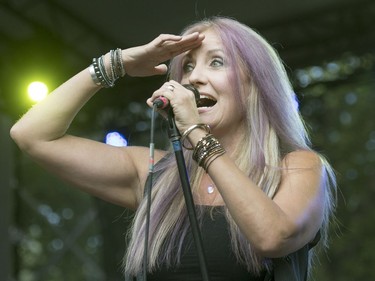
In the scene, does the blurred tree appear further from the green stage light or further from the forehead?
the forehead

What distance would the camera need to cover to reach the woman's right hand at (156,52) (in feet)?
6.08

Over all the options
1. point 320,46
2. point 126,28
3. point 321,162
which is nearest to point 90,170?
point 321,162

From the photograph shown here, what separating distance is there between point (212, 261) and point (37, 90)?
4363 millimetres

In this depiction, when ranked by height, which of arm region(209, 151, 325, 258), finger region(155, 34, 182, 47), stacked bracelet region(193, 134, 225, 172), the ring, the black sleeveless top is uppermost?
finger region(155, 34, 182, 47)

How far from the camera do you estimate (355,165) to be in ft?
38.7

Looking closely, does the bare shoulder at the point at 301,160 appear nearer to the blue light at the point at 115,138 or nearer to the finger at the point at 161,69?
the finger at the point at 161,69

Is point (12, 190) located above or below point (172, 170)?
below

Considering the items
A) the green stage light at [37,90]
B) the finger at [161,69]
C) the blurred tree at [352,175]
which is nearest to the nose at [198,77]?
the finger at [161,69]

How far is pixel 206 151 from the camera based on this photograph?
160 cm

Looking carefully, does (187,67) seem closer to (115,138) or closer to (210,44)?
(210,44)

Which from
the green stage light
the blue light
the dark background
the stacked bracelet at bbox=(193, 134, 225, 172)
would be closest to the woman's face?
Answer: the stacked bracelet at bbox=(193, 134, 225, 172)

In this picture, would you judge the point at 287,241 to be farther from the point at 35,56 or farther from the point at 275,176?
the point at 35,56

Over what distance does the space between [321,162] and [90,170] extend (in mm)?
551

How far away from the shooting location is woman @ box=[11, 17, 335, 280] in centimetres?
160
